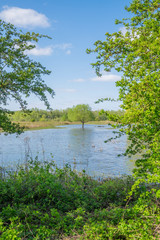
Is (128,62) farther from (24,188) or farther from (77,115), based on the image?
(77,115)

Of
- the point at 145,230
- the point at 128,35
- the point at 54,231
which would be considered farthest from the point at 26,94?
the point at 145,230

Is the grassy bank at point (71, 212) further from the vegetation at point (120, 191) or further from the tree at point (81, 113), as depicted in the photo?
the tree at point (81, 113)

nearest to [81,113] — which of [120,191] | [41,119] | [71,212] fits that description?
[41,119]

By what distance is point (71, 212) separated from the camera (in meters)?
5.45

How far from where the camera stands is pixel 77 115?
Result: 270 ft

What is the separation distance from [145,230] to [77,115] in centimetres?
7824

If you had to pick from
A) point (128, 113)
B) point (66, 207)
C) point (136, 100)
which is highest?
point (136, 100)

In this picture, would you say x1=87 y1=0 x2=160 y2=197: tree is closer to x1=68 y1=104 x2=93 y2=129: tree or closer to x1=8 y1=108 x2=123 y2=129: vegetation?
x1=8 y1=108 x2=123 y2=129: vegetation

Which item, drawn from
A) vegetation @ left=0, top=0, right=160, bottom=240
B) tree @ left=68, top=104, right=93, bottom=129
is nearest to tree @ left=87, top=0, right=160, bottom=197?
vegetation @ left=0, top=0, right=160, bottom=240

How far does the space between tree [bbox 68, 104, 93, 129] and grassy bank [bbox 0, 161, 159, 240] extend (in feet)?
239

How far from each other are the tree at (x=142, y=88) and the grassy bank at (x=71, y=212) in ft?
2.86

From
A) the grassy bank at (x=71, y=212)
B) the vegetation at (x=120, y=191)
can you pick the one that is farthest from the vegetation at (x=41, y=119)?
the grassy bank at (x=71, y=212)

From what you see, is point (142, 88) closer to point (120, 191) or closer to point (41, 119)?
point (120, 191)

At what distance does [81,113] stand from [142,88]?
255 feet
